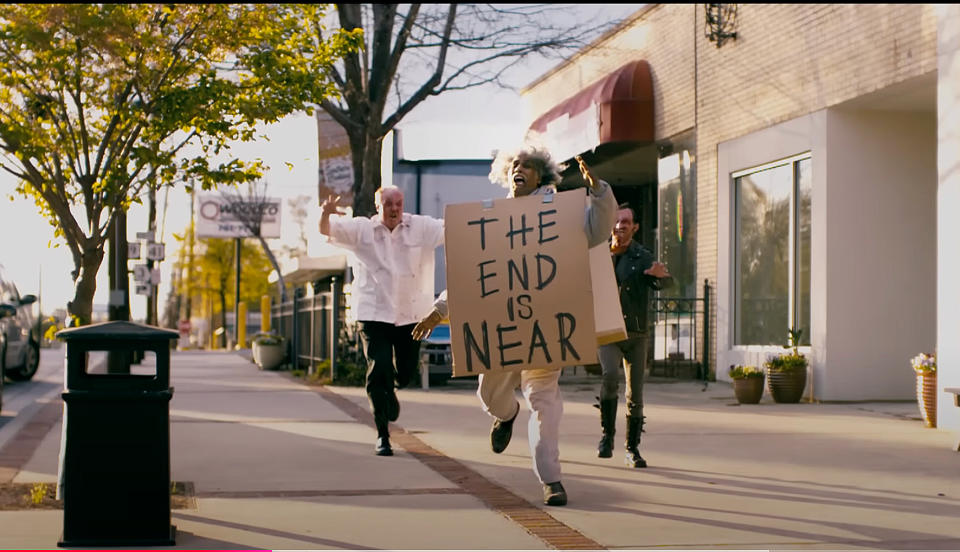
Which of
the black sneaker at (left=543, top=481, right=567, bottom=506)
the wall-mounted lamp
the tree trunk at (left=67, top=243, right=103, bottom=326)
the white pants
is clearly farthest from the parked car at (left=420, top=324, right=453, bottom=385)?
the black sneaker at (left=543, top=481, right=567, bottom=506)

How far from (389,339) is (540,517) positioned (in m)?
2.98

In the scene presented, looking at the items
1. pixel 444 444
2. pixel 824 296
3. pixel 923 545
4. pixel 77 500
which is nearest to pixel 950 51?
pixel 824 296

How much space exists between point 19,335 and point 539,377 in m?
13.5

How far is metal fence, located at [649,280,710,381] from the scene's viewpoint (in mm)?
18422

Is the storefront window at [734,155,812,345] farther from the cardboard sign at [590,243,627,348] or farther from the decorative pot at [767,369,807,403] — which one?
the cardboard sign at [590,243,627,348]

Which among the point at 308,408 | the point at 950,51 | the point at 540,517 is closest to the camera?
→ the point at 540,517

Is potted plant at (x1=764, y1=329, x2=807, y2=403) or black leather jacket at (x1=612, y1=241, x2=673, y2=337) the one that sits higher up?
black leather jacket at (x1=612, y1=241, x2=673, y2=337)

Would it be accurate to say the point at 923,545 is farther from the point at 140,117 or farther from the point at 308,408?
the point at 308,408

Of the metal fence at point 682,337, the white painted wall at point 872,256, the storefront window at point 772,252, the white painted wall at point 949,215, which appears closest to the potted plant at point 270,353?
the metal fence at point 682,337

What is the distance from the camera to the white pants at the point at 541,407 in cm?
673

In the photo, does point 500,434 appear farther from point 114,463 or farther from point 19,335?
point 19,335

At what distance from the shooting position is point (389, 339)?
904 cm

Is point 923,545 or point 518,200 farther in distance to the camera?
point 518,200

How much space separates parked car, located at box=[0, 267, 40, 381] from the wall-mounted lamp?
34.4ft
